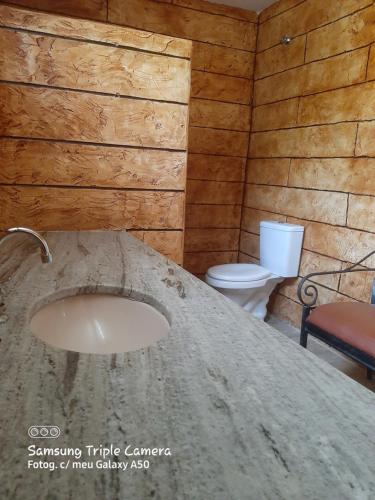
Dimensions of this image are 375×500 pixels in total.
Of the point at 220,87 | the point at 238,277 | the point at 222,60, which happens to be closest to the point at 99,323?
the point at 238,277

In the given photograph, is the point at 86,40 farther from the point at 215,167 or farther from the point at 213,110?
the point at 215,167

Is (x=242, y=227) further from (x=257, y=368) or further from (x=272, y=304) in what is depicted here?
(x=257, y=368)

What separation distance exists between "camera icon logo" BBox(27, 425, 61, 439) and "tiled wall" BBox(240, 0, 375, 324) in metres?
2.15

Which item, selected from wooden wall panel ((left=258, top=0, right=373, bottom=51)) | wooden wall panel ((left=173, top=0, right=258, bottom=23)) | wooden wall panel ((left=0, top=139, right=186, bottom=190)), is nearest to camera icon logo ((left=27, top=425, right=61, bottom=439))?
wooden wall panel ((left=0, top=139, right=186, bottom=190))

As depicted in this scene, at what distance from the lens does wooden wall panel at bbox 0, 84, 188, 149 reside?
1.68 metres

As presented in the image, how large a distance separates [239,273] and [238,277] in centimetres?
8

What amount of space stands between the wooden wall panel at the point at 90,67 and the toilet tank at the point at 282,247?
121 cm

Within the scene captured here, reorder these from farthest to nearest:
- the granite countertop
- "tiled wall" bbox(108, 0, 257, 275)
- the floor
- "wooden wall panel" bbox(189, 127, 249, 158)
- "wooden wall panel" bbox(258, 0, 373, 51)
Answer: "wooden wall panel" bbox(189, 127, 249, 158)
"tiled wall" bbox(108, 0, 257, 275)
"wooden wall panel" bbox(258, 0, 373, 51)
the floor
the granite countertop

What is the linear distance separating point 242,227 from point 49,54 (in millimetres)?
2214

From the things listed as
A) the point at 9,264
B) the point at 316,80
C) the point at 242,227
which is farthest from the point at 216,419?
the point at 242,227

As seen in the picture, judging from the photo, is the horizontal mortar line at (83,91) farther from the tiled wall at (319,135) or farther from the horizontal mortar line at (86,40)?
the tiled wall at (319,135)

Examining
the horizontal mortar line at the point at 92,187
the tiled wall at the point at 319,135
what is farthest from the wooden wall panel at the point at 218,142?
the horizontal mortar line at the point at 92,187

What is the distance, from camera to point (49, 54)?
1674 mm

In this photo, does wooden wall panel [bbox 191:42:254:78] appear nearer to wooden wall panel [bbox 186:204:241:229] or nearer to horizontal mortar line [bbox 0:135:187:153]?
wooden wall panel [bbox 186:204:241:229]
